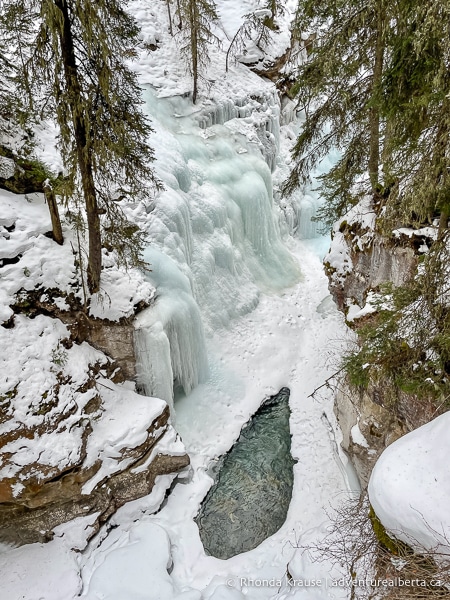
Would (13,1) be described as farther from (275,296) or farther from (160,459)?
(275,296)

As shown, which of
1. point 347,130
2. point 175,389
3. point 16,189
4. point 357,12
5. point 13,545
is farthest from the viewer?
point 175,389

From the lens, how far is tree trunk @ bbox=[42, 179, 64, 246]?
650cm

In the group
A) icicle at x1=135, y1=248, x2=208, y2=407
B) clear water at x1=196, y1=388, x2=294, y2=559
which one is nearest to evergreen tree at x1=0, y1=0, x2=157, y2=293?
icicle at x1=135, y1=248, x2=208, y2=407

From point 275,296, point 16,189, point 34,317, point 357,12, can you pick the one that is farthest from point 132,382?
point 357,12

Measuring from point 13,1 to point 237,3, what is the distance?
16.2 metres

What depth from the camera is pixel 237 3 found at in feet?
58.0

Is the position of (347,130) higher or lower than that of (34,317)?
higher

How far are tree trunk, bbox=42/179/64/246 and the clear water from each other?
5.44 metres

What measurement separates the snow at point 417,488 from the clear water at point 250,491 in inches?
149

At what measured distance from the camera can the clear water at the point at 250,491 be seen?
21.5ft

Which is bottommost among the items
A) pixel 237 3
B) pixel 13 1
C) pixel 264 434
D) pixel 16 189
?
pixel 264 434

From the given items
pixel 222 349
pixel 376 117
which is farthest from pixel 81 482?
pixel 376 117

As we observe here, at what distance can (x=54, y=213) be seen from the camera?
6.78 meters

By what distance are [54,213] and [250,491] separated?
6.29m
